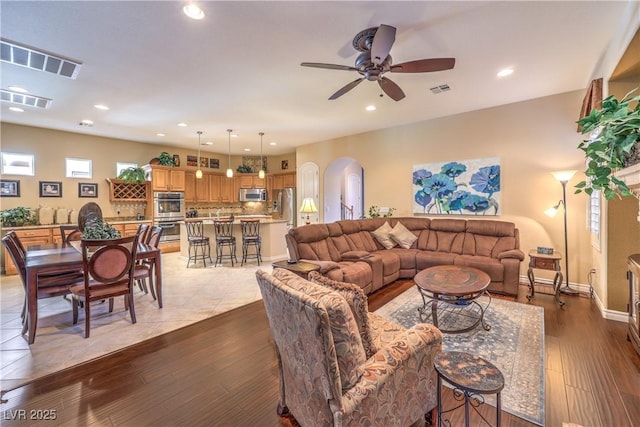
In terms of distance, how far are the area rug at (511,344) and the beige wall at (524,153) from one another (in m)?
1.60

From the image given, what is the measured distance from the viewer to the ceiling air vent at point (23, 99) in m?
3.80

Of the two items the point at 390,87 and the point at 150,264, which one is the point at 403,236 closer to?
the point at 390,87

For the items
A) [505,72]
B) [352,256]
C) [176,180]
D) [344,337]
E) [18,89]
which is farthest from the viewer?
[176,180]

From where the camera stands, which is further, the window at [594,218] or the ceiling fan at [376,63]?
the window at [594,218]

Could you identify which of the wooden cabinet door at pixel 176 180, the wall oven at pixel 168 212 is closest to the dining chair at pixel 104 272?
the wall oven at pixel 168 212

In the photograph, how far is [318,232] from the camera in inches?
169

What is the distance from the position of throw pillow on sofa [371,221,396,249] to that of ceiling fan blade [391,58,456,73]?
3049 mm

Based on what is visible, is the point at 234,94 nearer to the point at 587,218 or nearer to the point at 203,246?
the point at 203,246

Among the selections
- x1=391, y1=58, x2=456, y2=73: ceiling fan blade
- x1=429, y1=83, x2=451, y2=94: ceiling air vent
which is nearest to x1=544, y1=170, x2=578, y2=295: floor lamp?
x1=429, y1=83, x2=451, y2=94: ceiling air vent

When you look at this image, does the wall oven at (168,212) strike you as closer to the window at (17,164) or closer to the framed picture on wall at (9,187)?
the window at (17,164)

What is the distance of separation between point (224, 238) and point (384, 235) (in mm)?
3453

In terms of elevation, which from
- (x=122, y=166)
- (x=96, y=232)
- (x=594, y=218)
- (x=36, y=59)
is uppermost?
(x=36, y=59)

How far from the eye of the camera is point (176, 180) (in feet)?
24.8

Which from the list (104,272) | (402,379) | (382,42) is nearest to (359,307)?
(402,379)
